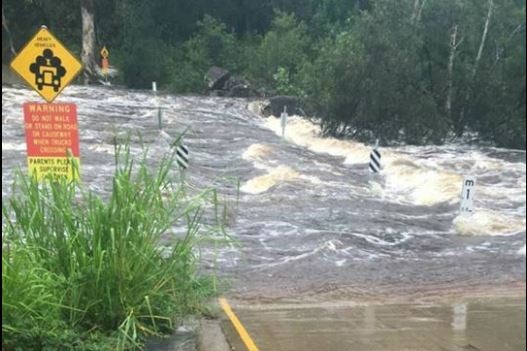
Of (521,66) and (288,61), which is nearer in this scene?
(521,66)

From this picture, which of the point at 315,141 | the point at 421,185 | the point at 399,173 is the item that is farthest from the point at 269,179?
the point at 315,141

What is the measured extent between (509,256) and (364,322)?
3629mm

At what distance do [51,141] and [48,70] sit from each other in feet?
2.14

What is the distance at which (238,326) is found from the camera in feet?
20.3

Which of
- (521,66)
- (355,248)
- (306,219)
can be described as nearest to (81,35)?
(521,66)

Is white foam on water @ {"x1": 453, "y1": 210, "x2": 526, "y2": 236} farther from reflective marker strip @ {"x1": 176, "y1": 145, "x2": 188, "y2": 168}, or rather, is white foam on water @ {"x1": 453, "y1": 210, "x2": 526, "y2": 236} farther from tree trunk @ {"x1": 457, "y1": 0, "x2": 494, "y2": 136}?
reflective marker strip @ {"x1": 176, "y1": 145, "x2": 188, "y2": 168}

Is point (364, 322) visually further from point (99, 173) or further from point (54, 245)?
point (99, 173)

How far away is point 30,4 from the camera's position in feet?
17.0

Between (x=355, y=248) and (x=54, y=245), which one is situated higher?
(x=54, y=245)

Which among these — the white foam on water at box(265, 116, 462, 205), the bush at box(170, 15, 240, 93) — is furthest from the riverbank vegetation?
the white foam on water at box(265, 116, 462, 205)

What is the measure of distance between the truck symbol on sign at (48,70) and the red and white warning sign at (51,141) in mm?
272

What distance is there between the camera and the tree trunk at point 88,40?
555 centimetres

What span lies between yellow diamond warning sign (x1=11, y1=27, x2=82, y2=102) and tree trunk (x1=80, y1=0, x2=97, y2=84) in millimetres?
246

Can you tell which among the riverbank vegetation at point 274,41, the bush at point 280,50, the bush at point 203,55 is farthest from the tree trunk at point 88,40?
the bush at point 280,50
